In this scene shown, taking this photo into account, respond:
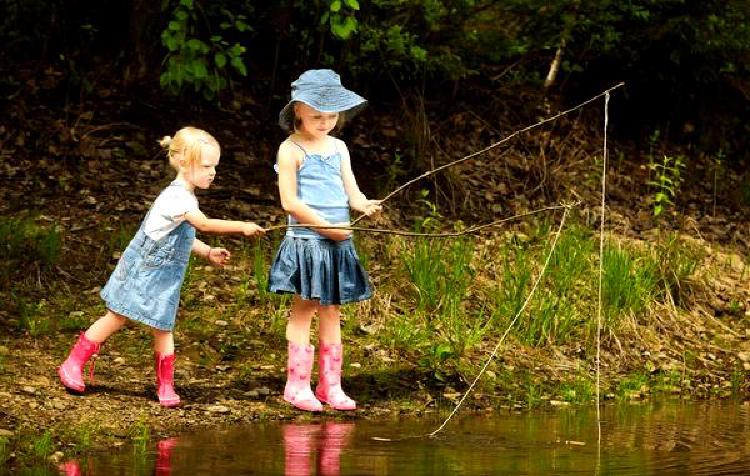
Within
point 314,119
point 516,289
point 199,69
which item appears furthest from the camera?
point 199,69

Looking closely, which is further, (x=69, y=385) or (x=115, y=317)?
(x=115, y=317)

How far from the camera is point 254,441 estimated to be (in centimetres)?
601

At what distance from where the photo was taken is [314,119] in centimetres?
682

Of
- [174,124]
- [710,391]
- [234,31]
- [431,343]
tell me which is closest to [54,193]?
[174,124]

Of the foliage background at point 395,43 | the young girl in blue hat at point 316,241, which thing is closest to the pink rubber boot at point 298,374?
the young girl in blue hat at point 316,241

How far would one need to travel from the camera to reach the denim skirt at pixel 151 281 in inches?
261

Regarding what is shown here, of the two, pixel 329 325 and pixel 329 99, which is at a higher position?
pixel 329 99

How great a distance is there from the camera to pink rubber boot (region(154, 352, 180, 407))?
660 centimetres

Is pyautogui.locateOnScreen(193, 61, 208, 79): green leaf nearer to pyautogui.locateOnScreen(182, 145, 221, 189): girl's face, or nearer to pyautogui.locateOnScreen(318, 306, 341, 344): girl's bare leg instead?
pyautogui.locateOnScreen(182, 145, 221, 189): girl's face

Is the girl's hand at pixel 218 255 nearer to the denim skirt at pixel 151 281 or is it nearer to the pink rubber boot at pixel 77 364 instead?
the denim skirt at pixel 151 281

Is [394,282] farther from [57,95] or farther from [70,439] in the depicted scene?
[57,95]

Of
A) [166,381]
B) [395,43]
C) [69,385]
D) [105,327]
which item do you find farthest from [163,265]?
[395,43]

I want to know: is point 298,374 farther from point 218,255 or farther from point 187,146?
point 187,146

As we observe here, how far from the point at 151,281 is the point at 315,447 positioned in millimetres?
1293
